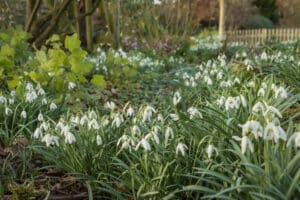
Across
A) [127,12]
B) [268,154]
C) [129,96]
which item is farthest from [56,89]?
[127,12]

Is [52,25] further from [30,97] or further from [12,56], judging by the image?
[30,97]

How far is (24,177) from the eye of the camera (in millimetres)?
2881

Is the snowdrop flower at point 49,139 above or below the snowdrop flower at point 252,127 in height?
below

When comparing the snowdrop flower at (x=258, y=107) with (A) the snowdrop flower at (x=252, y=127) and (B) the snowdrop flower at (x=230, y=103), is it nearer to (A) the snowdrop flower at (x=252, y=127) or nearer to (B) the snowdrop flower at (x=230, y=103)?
(A) the snowdrop flower at (x=252, y=127)

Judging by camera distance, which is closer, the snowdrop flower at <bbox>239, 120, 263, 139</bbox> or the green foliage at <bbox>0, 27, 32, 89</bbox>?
the snowdrop flower at <bbox>239, 120, 263, 139</bbox>

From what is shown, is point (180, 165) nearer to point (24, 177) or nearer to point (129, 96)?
point (24, 177)

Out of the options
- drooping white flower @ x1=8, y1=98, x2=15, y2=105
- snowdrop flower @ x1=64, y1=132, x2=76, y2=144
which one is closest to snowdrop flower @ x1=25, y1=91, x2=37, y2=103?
drooping white flower @ x1=8, y1=98, x2=15, y2=105

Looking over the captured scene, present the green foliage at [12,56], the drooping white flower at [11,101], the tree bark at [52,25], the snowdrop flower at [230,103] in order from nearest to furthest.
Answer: the snowdrop flower at [230,103]
the drooping white flower at [11,101]
the green foliage at [12,56]
the tree bark at [52,25]

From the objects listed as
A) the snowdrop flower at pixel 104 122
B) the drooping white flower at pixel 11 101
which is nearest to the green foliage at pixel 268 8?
the drooping white flower at pixel 11 101

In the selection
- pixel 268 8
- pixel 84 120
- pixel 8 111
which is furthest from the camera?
pixel 268 8

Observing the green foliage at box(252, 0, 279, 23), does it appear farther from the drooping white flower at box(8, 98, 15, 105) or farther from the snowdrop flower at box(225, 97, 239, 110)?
the snowdrop flower at box(225, 97, 239, 110)

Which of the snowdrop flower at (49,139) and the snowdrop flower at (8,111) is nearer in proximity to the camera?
the snowdrop flower at (49,139)

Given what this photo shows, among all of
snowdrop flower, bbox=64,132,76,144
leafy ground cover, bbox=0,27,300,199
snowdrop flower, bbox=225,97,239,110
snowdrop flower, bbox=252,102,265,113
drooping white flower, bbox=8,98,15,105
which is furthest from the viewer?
drooping white flower, bbox=8,98,15,105

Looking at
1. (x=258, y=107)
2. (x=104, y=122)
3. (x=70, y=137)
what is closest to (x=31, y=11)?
(x=104, y=122)
